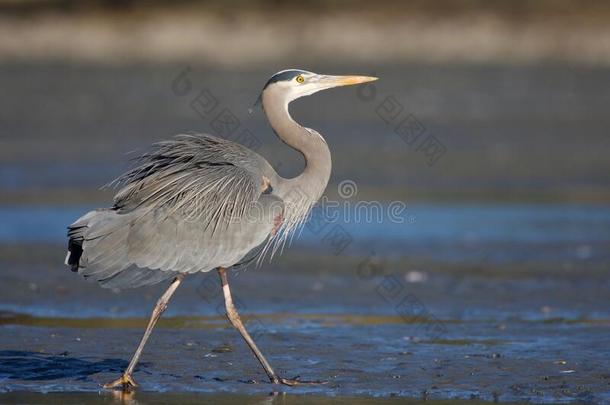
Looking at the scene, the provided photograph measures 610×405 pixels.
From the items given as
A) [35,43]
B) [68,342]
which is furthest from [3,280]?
[35,43]

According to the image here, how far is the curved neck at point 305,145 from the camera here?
8531 mm

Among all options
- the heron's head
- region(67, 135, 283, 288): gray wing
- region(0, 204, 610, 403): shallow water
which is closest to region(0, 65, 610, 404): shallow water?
region(0, 204, 610, 403): shallow water

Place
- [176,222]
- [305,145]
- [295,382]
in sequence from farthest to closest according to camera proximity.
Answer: [305,145] → [176,222] → [295,382]

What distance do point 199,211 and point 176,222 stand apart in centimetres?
18

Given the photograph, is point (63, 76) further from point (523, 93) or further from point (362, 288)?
point (362, 288)

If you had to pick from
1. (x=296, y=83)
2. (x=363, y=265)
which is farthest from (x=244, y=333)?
(x=363, y=265)

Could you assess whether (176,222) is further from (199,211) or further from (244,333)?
(244,333)

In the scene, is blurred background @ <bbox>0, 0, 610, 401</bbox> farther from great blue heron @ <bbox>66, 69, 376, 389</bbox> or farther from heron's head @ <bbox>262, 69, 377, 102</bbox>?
heron's head @ <bbox>262, 69, 377, 102</bbox>

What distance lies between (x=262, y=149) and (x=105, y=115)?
165 inches

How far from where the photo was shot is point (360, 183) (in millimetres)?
17266

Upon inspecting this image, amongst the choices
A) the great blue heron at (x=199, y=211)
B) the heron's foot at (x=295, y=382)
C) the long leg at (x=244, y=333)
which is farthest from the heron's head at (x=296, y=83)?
the heron's foot at (x=295, y=382)

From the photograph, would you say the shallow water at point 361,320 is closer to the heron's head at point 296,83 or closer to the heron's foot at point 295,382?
the heron's foot at point 295,382

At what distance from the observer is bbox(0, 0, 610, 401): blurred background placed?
8758 mm

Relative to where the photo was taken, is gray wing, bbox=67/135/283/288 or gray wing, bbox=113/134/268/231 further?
gray wing, bbox=113/134/268/231
